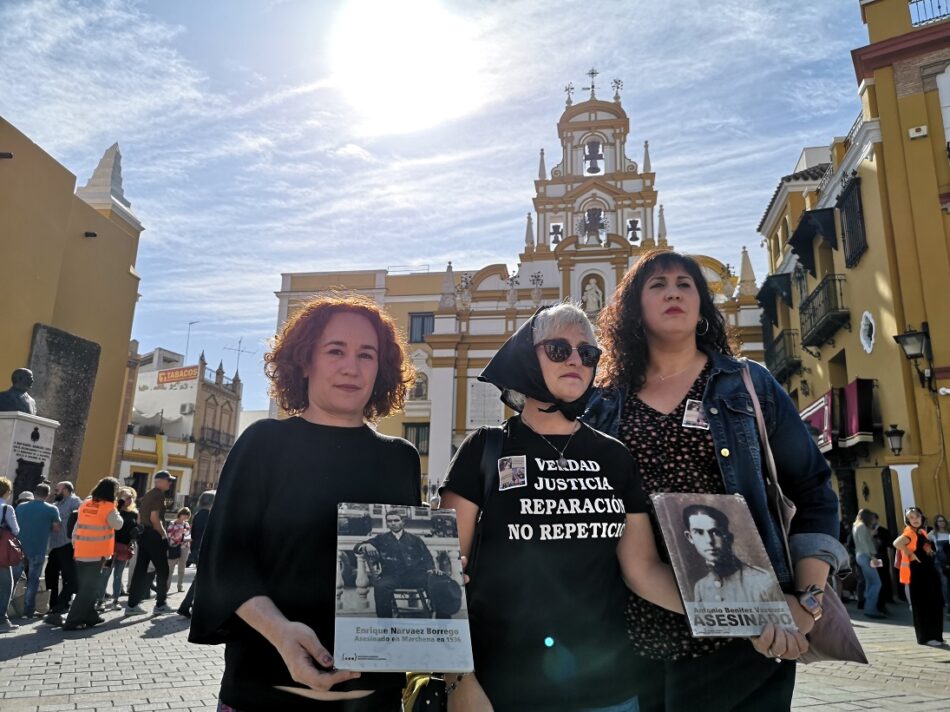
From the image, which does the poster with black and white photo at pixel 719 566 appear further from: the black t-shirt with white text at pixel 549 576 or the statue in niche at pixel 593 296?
the statue in niche at pixel 593 296

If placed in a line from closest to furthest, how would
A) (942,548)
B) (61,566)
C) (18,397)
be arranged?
(61,566) → (18,397) → (942,548)

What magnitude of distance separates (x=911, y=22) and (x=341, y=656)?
1667 centimetres

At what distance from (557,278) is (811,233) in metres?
13.2

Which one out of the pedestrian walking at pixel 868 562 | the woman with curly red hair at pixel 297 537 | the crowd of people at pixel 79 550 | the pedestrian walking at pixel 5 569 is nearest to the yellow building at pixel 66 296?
the crowd of people at pixel 79 550

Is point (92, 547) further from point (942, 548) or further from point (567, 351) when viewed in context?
point (942, 548)

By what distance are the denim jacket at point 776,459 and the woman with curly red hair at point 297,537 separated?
0.86 meters

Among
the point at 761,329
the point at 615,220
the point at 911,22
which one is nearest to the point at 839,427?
the point at 911,22

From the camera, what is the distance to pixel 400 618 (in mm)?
1451

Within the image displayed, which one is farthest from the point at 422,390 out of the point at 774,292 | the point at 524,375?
the point at 524,375

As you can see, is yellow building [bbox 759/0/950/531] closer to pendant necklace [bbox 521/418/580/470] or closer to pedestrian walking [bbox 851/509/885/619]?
pedestrian walking [bbox 851/509/885/619]

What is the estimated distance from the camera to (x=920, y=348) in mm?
11234

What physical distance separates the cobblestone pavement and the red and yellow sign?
36.6 metres

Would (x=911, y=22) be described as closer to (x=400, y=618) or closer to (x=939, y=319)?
(x=939, y=319)

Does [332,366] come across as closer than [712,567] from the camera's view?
No
